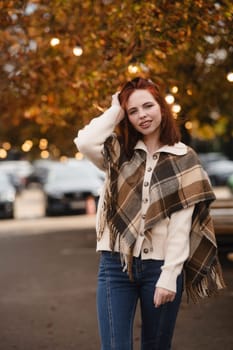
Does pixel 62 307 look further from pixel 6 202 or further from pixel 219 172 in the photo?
pixel 219 172

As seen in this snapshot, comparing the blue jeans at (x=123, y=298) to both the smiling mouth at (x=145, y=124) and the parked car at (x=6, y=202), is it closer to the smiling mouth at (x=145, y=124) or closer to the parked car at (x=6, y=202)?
the smiling mouth at (x=145, y=124)

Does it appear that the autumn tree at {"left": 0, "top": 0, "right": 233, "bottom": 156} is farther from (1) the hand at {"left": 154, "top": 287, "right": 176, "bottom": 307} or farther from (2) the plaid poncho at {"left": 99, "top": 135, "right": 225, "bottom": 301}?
(1) the hand at {"left": 154, "top": 287, "right": 176, "bottom": 307}

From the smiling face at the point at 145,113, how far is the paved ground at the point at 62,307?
327 cm

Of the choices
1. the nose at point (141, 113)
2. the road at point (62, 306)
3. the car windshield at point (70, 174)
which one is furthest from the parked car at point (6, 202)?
the nose at point (141, 113)

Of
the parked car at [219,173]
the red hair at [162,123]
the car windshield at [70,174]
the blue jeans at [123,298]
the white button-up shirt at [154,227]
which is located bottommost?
the parked car at [219,173]

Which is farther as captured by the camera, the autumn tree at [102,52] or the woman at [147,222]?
the autumn tree at [102,52]

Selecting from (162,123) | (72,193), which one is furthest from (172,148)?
(72,193)

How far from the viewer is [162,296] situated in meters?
3.71

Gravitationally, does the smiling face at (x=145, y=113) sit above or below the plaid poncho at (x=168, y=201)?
above

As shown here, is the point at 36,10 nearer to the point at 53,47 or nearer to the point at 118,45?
the point at 53,47

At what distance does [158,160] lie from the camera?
12.7 ft

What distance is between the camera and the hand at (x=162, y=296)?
12.1 feet

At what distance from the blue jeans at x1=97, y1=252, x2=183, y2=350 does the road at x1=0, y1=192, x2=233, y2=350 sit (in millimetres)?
3027

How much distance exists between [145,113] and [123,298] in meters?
0.88
